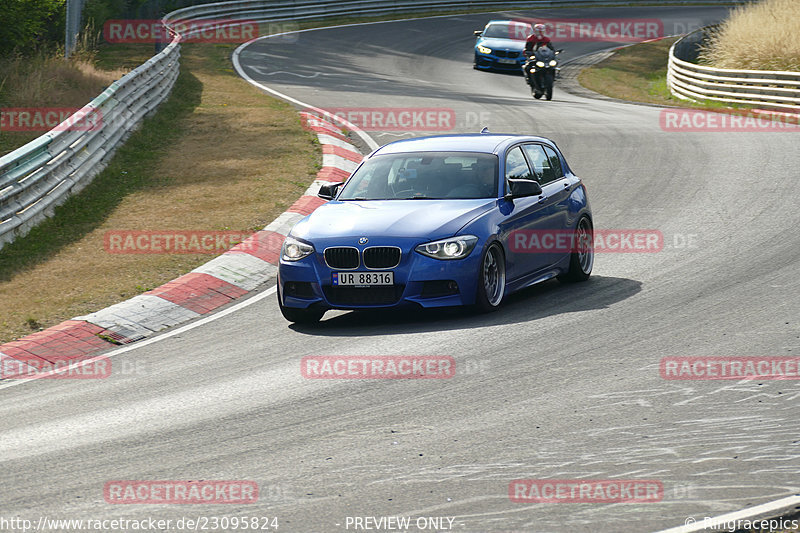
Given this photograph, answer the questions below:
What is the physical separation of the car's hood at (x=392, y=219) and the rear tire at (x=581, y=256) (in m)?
1.39

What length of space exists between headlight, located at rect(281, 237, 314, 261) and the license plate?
37 cm

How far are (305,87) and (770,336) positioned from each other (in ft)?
72.9

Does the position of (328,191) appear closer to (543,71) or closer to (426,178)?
(426,178)

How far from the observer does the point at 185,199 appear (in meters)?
16.4

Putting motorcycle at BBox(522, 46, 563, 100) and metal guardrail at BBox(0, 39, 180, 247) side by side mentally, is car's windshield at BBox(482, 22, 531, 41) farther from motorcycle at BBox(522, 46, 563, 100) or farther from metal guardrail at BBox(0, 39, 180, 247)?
metal guardrail at BBox(0, 39, 180, 247)

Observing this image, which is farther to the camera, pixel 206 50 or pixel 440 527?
pixel 206 50

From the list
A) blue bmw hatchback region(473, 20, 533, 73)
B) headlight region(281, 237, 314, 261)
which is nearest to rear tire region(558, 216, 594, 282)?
headlight region(281, 237, 314, 261)

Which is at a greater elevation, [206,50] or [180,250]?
[180,250]

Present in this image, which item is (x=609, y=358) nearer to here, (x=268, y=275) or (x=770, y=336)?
(x=770, y=336)

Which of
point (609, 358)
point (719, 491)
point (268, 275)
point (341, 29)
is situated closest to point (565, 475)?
point (719, 491)

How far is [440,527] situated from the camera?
549 cm

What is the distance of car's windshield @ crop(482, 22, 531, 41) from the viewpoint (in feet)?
123

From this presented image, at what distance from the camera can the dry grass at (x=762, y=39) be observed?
31.4 metres

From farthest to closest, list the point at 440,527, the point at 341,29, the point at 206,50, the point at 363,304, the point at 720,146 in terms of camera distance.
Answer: the point at 341,29
the point at 206,50
the point at 720,146
the point at 363,304
the point at 440,527
